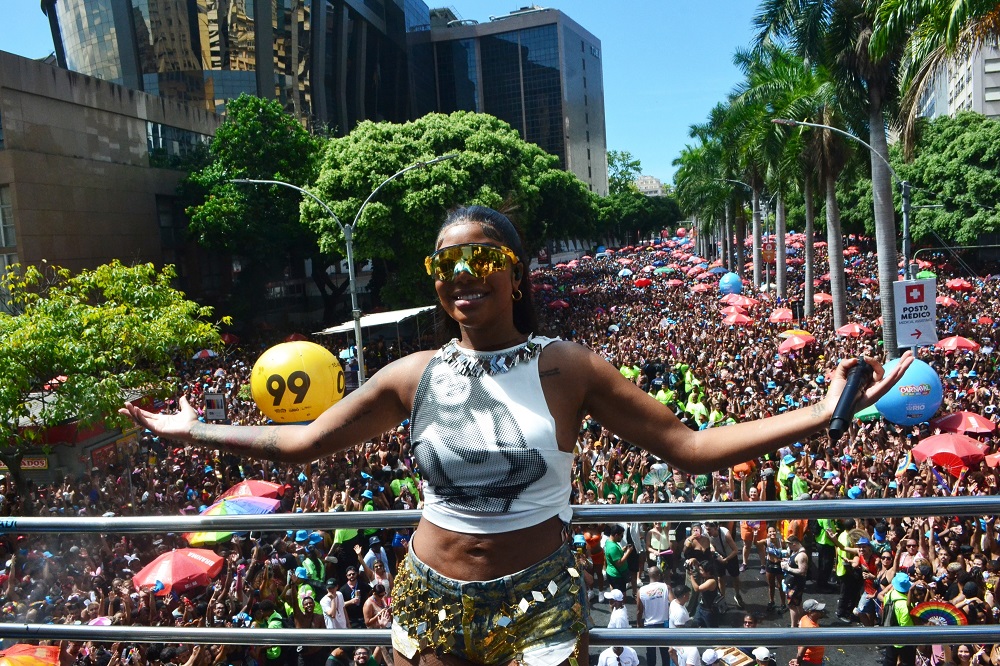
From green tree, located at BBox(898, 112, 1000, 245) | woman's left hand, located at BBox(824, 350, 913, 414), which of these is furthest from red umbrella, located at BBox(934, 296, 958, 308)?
woman's left hand, located at BBox(824, 350, 913, 414)

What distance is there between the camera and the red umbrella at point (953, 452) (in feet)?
34.8

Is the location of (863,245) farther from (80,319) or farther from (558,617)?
(558,617)

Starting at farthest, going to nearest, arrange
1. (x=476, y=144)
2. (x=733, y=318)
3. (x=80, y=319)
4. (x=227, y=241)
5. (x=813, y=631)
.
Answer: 1. (x=227, y=241)
2. (x=476, y=144)
3. (x=733, y=318)
4. (x=80, y=319)
5. (x=813, y=631)

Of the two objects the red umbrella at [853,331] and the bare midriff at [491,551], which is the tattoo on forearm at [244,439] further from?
the red umbrella at [853,331]

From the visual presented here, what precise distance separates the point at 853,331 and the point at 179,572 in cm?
2001

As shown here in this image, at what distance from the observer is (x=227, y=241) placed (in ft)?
112

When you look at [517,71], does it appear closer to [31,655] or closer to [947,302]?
[947,302]

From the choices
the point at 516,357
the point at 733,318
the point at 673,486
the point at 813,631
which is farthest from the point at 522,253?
the point at 733,318

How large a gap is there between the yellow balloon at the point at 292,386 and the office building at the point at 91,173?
22738 millimetres

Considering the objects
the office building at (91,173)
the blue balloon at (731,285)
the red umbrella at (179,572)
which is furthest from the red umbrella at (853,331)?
the office building at (91,173)

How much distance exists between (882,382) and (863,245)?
62.2 m

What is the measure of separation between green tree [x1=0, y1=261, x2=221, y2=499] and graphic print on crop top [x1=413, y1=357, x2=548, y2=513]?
468 inches

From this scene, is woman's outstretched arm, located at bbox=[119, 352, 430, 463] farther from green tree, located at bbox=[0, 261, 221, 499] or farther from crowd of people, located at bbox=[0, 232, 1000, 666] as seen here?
green tree, located at bbox=[0, 261, 221, 499]

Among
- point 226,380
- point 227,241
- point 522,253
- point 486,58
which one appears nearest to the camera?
point 522,253
